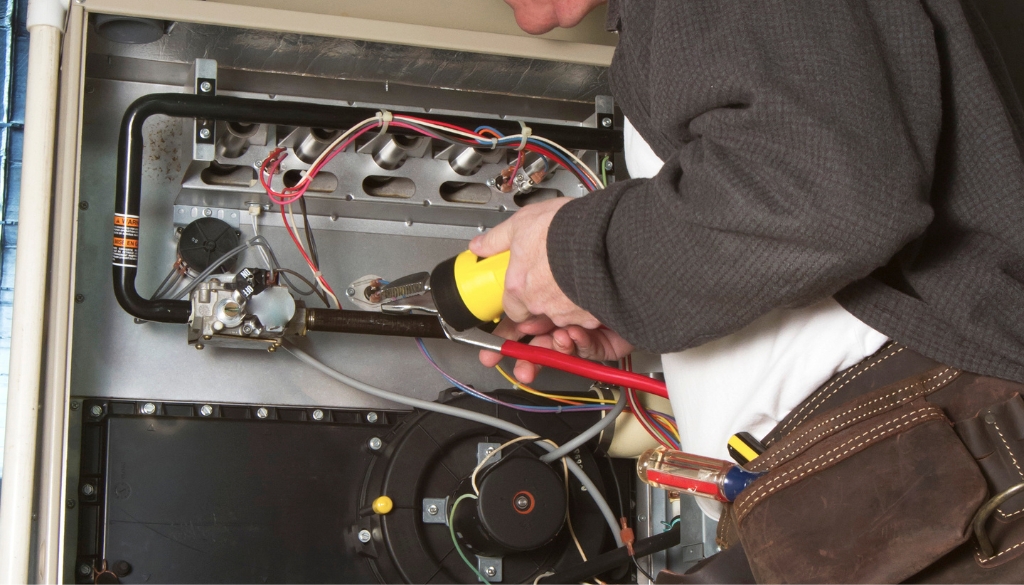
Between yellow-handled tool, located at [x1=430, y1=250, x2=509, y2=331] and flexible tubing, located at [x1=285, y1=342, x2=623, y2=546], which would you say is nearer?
yellow-handled tool, located at [x1=430, y1=250, x2=509, y2=331]

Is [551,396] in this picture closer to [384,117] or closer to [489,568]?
[489,568]

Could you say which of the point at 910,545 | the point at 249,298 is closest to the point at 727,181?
the point at 910,545

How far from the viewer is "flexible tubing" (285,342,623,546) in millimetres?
1240

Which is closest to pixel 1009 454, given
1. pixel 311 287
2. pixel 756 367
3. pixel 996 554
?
pixel 996 554

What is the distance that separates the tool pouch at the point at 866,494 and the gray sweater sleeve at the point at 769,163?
0.45 ft

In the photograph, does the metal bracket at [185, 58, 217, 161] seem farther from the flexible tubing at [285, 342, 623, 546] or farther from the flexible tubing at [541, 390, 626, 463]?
the flexible tubing at [541, 390, 626, 463]

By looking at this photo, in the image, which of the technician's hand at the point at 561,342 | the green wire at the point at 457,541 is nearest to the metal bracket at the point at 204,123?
the technician's hand at the point at 561,342

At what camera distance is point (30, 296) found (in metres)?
0.96

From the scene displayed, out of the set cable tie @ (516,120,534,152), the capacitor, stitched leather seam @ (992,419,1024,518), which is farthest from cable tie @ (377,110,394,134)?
stitched leather seam @ (992,419,1024,518)

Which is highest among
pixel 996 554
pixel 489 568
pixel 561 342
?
pixel 561 342

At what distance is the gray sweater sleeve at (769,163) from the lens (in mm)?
654

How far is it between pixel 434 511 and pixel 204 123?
2.02ft

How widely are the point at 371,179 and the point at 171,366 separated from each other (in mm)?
401

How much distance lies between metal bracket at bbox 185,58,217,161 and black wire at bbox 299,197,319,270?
0.16m
